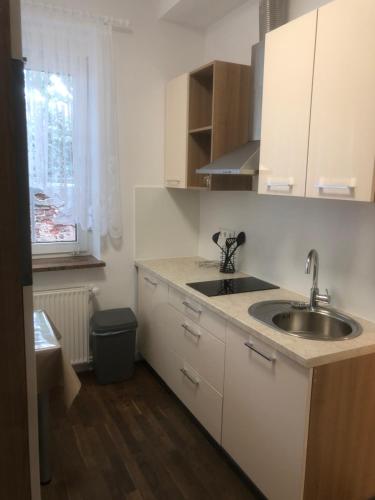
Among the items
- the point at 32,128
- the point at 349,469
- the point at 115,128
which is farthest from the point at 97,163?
the point at 349,469

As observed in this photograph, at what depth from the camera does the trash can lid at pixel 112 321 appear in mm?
2750

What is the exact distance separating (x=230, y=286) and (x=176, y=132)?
123 cm

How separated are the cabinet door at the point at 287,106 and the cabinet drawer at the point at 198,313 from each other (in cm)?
71

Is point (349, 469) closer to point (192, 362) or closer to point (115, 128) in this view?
point (192, 362)

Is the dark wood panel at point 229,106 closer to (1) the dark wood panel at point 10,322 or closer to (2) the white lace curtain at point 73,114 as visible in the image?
(2) the white lace curtain at point 73,114

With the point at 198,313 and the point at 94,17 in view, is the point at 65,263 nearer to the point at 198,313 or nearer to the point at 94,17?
the point at 198,313

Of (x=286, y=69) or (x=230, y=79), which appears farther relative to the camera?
(x=230, y=79)

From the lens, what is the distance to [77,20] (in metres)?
2.57

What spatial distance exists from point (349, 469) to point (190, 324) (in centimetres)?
106

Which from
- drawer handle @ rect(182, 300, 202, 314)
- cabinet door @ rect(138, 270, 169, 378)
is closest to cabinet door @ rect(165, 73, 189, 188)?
cabinet door @ rect(138, 270, 169, 378)

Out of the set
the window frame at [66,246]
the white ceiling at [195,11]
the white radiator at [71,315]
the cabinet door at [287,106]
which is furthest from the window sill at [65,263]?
the white ceiling at [195,11]

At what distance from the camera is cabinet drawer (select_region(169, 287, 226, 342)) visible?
2.04m

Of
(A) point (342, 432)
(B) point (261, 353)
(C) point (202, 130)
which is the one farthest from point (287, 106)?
(A) point (342, 432)

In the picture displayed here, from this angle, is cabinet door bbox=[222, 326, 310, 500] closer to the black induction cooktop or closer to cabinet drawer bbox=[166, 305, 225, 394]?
cabinet drawer bbox=[166, 305, 225, 394]
